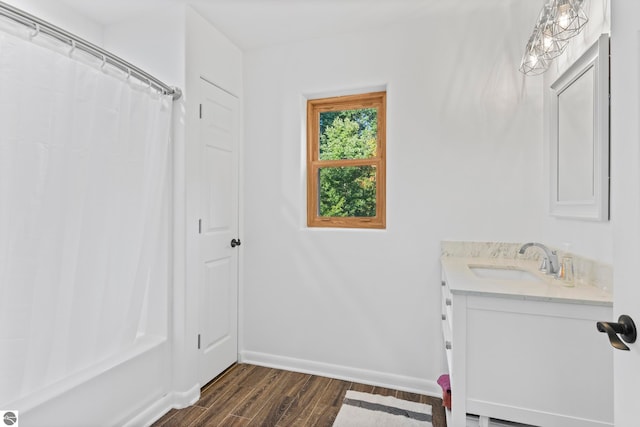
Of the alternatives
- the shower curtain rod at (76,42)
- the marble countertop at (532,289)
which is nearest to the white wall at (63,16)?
the shower curtain rod at (76,42)

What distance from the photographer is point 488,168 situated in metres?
2.14

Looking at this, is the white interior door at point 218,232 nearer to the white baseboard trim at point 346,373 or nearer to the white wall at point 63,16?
the white baseboard trim at point 346,373

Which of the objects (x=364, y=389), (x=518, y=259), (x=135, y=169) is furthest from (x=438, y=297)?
(x=135, y=169)

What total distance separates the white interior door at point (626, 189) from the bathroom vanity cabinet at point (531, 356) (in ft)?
1.44

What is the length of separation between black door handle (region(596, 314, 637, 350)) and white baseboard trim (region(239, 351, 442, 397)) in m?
1.71

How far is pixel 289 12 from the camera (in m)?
2.21

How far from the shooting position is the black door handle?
0.72 meters

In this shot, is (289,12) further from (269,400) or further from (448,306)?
(269,400)

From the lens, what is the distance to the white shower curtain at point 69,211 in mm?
1255

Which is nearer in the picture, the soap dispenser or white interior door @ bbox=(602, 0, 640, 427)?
white interior door @ bbox=(602, 0, 640, 427)

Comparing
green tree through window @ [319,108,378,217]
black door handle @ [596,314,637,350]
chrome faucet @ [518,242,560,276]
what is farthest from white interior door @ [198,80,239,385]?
black door handle @ [596,314,637,350]

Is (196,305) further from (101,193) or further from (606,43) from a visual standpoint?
(606,43)

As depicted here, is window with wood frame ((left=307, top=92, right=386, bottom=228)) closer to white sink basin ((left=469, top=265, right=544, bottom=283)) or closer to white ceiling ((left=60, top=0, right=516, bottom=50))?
white ceiling ((left=60, top=0, right=516, bottom=50))

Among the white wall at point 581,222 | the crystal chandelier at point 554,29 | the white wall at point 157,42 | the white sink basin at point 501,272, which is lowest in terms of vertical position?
the white sink basin at point 501,272
